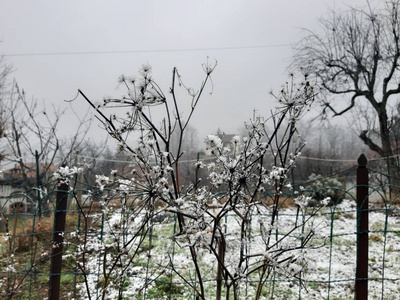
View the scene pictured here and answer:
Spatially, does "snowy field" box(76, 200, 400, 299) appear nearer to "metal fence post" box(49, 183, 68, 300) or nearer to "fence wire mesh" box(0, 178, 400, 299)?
"fence wire mesh" box(0, 178, 400, 299)

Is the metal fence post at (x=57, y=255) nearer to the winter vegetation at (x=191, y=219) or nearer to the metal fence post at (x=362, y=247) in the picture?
the winter vegetation at (x=191, y=219)

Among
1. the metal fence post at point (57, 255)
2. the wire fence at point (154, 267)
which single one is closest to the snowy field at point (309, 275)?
the wire fence at point (154, 267)

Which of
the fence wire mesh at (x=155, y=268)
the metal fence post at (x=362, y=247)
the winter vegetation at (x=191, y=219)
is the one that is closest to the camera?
the winter vegetation at (x=191, y=219)

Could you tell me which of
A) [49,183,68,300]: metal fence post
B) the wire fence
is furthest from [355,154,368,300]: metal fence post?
[49,183,68,300]: metal fence post

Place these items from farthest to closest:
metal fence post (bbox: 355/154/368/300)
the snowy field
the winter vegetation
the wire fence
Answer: the snowy field, the wire fence, metal fence post (bbox: 355/154/368/300), the winter vegetation

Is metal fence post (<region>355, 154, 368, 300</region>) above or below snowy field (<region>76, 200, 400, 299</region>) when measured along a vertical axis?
above

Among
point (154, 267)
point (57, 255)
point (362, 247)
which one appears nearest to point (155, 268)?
point (154, 267)

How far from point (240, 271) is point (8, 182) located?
11.1m

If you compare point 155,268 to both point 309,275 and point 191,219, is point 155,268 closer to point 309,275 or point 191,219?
point 309,275

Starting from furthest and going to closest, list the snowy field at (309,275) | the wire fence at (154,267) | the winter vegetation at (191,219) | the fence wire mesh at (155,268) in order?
the snowy field at (309,275)
the fence wire mesh at (155,268)
the wire fence at (154,267)
the winter vegetation at (191,219)

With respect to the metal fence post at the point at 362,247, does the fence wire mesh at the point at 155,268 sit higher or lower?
lower

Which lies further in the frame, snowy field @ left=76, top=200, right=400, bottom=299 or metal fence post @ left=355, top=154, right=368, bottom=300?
snowy field @ left=76, top=200, right=400, bottom=299

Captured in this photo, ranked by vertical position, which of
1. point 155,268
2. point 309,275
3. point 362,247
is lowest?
point 309,275

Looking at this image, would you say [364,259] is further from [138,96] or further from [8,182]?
[8,182]
